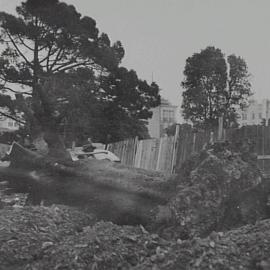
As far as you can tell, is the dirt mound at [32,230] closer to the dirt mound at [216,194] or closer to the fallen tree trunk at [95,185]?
the fallen tree trunk at [95,185]

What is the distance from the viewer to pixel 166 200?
3287mm

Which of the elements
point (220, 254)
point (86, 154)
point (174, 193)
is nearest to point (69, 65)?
point (86, 154)

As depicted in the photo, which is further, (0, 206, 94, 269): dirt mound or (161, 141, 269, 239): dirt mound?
(161, 141, 269, 239): dirt mound

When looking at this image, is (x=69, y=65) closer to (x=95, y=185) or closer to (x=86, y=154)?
(x=86, y=154)

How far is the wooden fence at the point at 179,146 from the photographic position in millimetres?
7551

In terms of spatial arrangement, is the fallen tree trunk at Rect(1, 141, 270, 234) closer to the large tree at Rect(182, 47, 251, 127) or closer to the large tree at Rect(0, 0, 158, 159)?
the large tree at Rect(0, 0, 158, 159)

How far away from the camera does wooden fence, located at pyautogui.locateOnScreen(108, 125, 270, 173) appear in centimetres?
755

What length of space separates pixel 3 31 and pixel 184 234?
7.82 m

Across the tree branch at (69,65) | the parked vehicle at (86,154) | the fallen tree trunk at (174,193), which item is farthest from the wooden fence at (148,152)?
the fallen tree trunk at (174,193)

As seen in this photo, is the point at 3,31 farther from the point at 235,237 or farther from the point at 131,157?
the point at 235,237

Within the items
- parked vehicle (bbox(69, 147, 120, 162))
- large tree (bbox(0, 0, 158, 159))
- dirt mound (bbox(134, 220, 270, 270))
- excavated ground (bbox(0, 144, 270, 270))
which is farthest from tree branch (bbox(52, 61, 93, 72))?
dirt mound (bbox(134, 220, 270, 270))

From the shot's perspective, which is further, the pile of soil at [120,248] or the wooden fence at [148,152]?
the wooden fence at [148,152]

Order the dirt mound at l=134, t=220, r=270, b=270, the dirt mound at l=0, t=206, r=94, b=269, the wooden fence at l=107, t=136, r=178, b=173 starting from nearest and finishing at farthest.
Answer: the dirt mound at l=134, t=220, r=270, b=270
the dirt mound at l=0, t=206, r=94, b=269
the wooden fence at l=107, t=136, r=178, b=173

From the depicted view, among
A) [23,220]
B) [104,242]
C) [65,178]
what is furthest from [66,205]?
[104,242]
